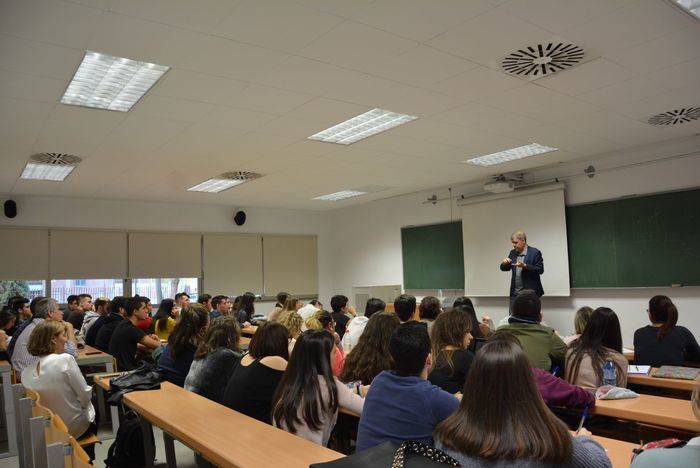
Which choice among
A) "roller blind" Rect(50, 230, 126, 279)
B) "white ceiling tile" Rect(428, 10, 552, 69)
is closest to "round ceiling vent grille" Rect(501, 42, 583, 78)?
"white ceiling tile" Rect(428, 10, 552, 69)

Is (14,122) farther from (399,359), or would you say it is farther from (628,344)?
(628,344)

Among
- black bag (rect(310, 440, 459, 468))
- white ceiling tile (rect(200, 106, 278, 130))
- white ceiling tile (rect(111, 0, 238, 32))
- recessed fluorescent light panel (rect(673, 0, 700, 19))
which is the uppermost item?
recessed fluorescent light panel (rect(673, 0, 700, 19))

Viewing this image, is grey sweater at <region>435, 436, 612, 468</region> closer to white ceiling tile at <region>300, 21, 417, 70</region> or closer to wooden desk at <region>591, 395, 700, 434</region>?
wooden desk at <region>591, 395, 700, 434</region>

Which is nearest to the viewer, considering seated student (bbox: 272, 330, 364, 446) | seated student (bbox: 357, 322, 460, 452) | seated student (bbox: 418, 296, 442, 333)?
seated student (bbox: 357, 322, 460, 452)

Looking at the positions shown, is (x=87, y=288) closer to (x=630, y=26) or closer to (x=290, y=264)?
(x=290, y=264)

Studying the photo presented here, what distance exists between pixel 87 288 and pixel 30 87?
601cm

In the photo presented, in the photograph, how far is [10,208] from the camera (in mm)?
8500

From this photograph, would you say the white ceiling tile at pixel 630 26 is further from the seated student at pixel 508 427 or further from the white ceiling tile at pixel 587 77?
the seated student at pixel 508 427

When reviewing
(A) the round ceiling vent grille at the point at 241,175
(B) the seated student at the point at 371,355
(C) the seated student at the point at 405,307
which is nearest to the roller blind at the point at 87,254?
(A) the round ceiling vent grille at the point at 241,175

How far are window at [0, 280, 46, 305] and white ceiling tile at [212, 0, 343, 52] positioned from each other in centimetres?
740

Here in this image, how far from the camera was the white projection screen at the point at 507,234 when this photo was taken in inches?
303

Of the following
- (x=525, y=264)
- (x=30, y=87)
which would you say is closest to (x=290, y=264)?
(x=525, y=264)

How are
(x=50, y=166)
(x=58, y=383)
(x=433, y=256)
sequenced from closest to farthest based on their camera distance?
1. (x=58, y=383)
2. (x=50, y=166)
3. (x=433, y=256)

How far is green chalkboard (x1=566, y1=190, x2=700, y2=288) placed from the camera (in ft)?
21.2
